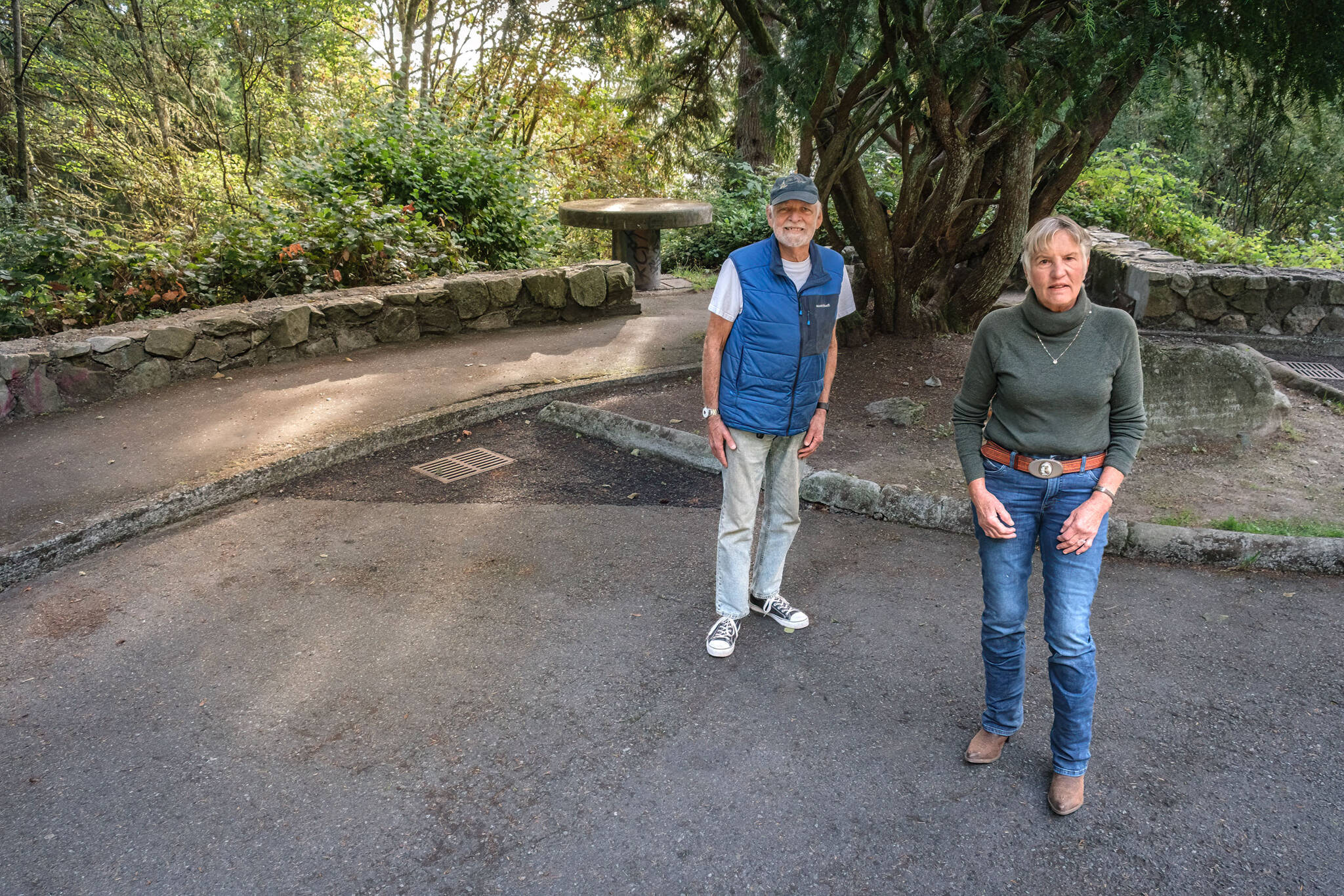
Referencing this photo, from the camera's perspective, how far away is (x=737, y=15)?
759 centimetres

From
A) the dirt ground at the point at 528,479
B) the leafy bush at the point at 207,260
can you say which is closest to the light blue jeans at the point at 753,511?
the dirt ground at the point at 528,479

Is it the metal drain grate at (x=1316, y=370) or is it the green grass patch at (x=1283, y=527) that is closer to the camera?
the green grass patch at (x=1283, y=527)

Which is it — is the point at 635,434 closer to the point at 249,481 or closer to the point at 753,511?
the point at 249,481

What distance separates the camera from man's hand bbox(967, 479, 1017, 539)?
A: 2.86 meters

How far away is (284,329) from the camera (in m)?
8.00

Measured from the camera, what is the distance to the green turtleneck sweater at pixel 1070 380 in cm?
277

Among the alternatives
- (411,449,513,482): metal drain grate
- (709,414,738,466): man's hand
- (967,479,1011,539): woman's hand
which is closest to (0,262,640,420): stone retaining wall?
(411,449,513,482): metal drain grate

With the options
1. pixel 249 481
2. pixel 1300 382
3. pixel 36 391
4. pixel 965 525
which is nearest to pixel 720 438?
pixel 965 525

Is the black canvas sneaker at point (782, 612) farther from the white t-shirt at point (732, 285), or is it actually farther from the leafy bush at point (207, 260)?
the leafy bush at point (207, 260)

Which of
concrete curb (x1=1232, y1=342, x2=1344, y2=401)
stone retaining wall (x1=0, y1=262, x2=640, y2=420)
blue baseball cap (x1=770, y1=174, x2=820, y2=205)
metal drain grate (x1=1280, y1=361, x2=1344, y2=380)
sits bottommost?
metal drain grate (x1=1280, y1=361, x2=1344, y2=380)

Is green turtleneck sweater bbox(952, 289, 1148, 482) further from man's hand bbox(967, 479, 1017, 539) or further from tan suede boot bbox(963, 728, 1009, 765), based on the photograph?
tan suede boot bbox(963, 728, 1009, 765)

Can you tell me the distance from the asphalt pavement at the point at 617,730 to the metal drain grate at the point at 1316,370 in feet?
17.2

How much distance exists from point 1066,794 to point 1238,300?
9.29 meters

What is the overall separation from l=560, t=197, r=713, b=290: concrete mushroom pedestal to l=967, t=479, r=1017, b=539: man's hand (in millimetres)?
9727
